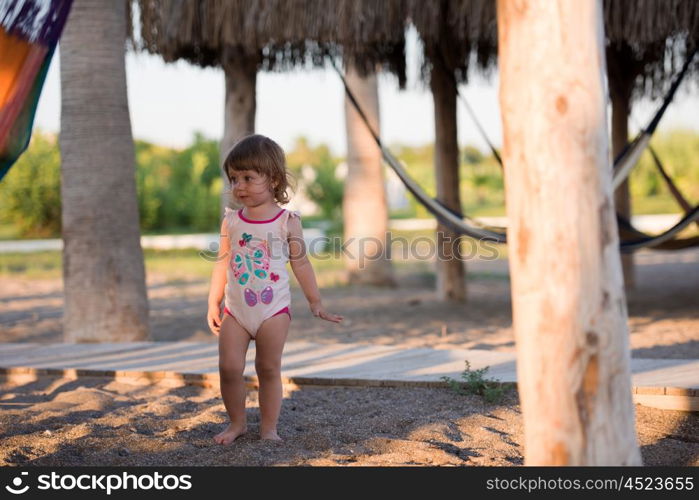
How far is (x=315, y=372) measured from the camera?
13.3 ft

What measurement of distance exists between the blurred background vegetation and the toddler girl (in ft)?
41.4

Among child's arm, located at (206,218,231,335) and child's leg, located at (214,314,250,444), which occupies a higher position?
child's arm, located at (206,218,231,335)

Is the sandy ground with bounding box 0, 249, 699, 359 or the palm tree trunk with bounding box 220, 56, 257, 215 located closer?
the sandy ground with bounding box 0, 249, 699, 359

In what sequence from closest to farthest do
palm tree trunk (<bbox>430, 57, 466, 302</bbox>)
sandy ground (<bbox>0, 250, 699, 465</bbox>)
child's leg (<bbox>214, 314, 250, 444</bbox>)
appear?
1. sandy ground (<bbox>0, 250, 699, 465</bbox>)
2. child's leg (<bbox>214, 314, 250, 444</bbox>)
3. palm tree trunk (<bbox>430, 57, 466, 302</bbox>)

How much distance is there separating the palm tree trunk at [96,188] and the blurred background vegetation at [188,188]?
1038 cm

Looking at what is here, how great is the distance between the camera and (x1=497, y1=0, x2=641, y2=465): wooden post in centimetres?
192

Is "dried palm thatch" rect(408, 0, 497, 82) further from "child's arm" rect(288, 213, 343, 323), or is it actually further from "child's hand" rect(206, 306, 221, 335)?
"child's hand" rect(206, 306, 221, 335)

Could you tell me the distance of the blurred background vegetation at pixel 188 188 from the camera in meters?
19.1

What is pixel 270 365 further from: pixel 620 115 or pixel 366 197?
pixel 366 197

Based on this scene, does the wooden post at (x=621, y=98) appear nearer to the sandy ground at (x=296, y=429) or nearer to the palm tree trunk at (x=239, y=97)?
the palm tree trunk at (x=239, y=97)

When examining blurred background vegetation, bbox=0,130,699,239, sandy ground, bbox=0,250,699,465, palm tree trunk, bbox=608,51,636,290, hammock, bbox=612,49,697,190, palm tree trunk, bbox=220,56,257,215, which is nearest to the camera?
sandy ground, bbox=0,250,699,465

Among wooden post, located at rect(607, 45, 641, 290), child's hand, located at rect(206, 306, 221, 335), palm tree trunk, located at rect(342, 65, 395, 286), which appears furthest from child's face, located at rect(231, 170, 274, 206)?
palm tree trunk, located at rect(342, 65, 395, 286)

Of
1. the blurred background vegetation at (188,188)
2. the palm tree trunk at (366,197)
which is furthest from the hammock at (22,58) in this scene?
the blurred background vegetation at (188,188)

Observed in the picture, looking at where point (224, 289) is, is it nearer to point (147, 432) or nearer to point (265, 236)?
point (265, 236)
